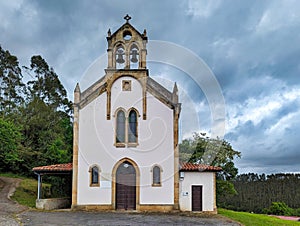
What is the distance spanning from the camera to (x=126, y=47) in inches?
950

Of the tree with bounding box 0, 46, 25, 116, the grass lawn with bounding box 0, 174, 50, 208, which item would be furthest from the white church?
the tree with bounding box 0, 46, 25, 116

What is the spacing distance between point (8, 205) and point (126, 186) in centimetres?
770

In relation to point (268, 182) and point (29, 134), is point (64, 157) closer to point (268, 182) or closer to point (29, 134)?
point (29, 134)

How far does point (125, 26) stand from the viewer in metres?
24.4

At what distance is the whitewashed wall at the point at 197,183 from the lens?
2223 centimetres

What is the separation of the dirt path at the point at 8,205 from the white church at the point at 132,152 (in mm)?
3678

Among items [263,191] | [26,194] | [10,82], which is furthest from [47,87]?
[263,191]

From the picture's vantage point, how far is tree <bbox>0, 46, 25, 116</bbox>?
46.1 meters

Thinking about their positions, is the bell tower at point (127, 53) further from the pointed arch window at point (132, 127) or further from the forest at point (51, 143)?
the forest at point (51, 143)

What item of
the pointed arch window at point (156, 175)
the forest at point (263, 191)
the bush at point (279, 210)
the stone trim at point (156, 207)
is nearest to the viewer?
the stone trim at point (156, 207)

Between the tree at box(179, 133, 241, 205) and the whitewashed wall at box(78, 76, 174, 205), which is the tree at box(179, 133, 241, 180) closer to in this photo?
the tree at box(179, 133, 241, 205)

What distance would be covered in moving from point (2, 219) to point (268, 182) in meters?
51.1

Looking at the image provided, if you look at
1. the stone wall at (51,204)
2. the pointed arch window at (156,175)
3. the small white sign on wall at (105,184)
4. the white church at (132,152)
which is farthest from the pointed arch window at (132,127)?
the stone wall at (51,204)

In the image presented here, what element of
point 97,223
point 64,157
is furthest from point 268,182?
point 97,223
